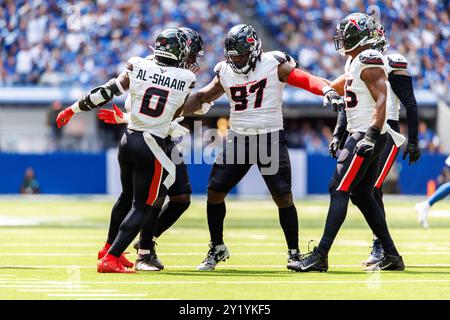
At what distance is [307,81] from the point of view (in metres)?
8.48

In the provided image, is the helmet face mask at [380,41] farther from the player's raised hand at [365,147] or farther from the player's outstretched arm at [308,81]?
the player's raised hand at [365,147]

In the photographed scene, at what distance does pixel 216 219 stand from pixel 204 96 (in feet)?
3.44

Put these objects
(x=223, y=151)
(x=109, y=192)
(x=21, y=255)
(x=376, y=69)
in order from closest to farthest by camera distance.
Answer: (x=376, y=69) → (x=223, y=151) → (x=21, y=255) → (x=109, y=192)

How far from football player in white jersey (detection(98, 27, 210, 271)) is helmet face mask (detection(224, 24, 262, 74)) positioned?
0.36m

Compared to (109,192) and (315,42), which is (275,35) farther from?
(109,192)

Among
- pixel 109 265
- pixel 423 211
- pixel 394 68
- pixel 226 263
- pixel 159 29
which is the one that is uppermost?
pixel 159 29

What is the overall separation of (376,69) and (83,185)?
55.6ft

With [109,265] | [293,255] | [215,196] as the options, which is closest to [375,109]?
[293,255]

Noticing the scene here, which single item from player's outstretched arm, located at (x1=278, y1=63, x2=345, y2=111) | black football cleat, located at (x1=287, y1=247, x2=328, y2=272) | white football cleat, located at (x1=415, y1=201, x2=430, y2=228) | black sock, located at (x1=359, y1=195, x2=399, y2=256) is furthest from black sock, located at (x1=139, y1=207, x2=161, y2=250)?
white football cleat, located at (x1=415, y1=201, x2=430, y2=228)

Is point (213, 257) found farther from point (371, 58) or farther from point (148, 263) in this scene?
point (371, 58)

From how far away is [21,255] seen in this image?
9812 millimetres
